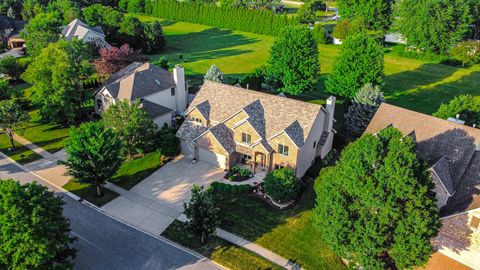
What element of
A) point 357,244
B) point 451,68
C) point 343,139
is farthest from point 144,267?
point 451,68

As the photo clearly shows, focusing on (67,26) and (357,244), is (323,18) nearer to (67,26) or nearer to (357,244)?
(67,26)

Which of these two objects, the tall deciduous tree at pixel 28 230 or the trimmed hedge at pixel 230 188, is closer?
the tall deciduous tree at pixel 28 230

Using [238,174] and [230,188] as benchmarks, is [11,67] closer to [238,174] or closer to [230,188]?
[238,174]

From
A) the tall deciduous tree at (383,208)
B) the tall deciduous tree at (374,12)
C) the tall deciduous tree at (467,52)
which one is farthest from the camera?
the tall deciduous tree at (374,12)

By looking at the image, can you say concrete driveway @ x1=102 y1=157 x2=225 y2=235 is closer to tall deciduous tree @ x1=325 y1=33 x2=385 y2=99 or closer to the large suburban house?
the large suburban house

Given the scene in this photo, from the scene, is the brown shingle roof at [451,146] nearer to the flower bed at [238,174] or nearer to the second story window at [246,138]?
the second story window at [246,138]

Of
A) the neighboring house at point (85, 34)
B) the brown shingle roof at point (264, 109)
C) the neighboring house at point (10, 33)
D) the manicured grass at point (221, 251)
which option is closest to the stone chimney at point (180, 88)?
the brown shingle roof at point (264, 109)

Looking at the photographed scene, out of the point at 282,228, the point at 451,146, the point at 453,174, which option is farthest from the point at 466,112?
the point at 282,228
